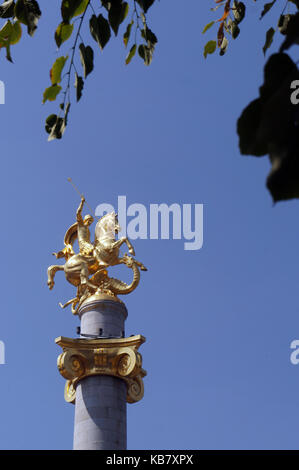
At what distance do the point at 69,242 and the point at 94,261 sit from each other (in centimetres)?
163

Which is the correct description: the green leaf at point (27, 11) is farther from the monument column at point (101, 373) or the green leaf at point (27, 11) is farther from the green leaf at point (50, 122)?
the monument column at point (101, 373)

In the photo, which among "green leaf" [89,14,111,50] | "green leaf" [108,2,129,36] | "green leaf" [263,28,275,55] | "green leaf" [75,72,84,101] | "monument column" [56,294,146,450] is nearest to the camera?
"green leaf" [108,2,129,36]

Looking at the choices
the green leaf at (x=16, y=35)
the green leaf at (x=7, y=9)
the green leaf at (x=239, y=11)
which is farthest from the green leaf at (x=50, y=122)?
the green leaf at (x=239, y=11)

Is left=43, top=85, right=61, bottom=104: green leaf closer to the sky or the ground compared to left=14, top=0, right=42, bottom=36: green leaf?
closer to the ground

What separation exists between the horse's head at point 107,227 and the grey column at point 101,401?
2.63 metres

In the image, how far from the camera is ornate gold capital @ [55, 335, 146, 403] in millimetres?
17562

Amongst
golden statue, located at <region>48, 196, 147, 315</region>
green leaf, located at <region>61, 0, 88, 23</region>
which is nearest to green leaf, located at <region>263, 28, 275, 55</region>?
green leaf, located at <region>61, 0, 88, 23</region>

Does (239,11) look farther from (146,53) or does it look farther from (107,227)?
(107,227)

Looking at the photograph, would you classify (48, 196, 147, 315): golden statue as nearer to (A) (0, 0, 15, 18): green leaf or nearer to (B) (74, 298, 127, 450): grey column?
(B) (74, 298, 127, 450): grey column

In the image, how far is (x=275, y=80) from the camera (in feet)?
5.96

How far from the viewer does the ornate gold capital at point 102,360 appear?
17.6 m

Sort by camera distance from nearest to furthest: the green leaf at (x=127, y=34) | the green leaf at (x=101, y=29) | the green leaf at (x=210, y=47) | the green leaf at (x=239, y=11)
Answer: the green leaf at (x=101, y=29) → the green leaf at (x=127, y=34) → the green leaf at (x=210, y=47) → the green leaf at (x=239, y=11)

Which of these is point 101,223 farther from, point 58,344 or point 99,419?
point 99,419

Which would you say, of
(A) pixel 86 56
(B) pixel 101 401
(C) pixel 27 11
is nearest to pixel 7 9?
(C) pixel 27 11
